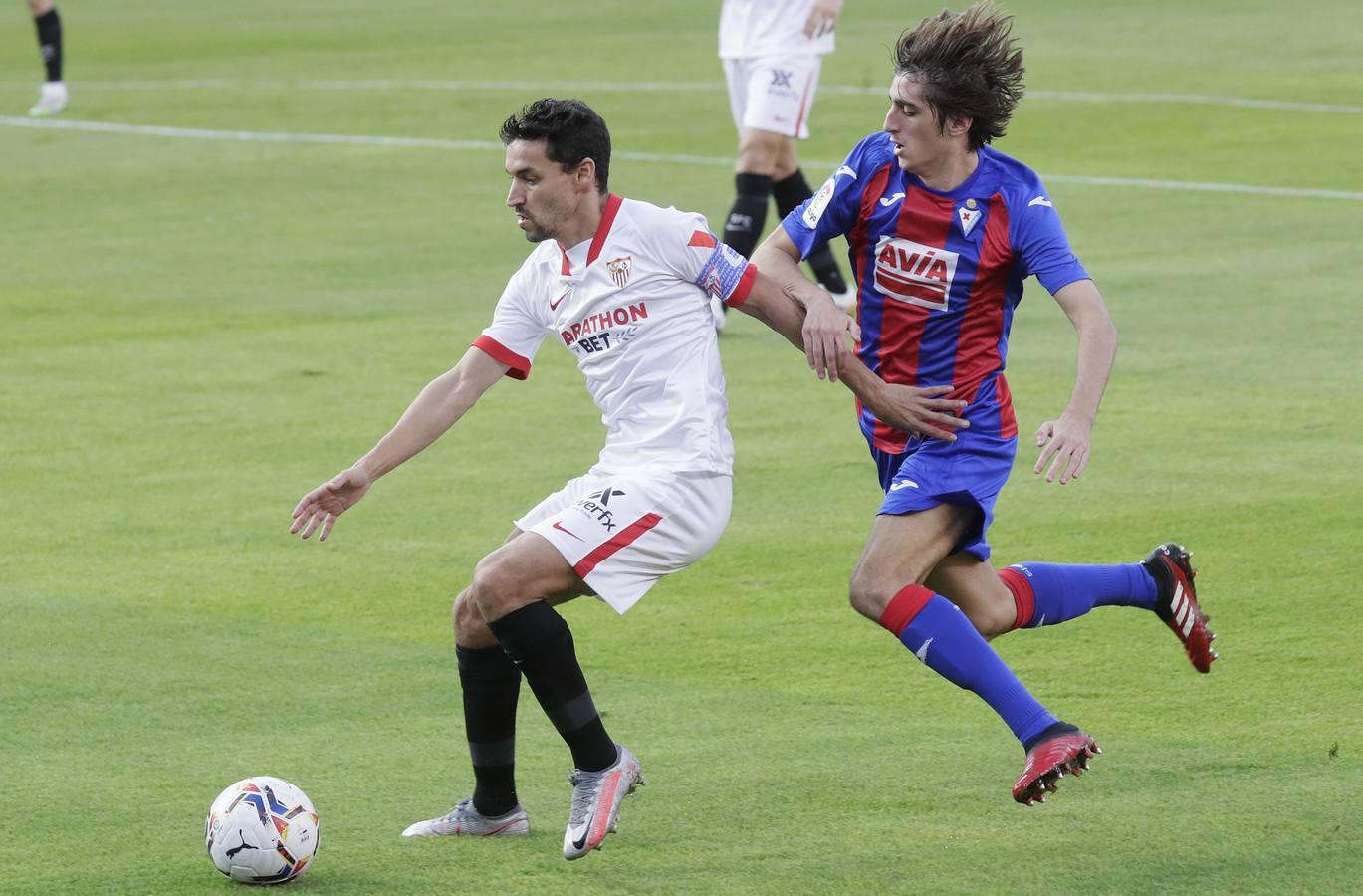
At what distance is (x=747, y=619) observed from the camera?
23.4 feet

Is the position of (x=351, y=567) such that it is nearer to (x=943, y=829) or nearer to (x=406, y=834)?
(x=406, y=834)

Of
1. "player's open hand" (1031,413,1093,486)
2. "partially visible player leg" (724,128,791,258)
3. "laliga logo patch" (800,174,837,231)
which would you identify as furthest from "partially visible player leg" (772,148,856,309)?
"player's open hand" (1031,413,1093,486)

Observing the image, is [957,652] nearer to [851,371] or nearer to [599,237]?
[851,371]

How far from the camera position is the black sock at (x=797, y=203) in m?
11.9

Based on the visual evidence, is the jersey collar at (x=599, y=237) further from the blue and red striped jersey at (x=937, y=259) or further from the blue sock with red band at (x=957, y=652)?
the blue sock with red band at (x=957, y=652)

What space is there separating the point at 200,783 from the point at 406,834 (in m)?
0.70

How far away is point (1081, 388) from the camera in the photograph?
5.26m

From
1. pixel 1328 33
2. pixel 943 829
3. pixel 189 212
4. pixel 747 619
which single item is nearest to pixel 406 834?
pixel 943 829

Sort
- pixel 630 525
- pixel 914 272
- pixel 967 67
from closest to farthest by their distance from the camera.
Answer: pixel 630 525
pixel 967 67
pixel 914 272

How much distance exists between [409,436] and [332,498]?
260 millimetres

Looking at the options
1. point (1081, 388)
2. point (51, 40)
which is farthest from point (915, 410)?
point (51, 40)

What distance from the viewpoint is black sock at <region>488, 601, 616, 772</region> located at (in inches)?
201

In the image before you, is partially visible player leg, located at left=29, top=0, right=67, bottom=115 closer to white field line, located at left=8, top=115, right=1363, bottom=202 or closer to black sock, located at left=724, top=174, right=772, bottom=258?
white field line, located at left=8, top=115, right=1363, bottom=202

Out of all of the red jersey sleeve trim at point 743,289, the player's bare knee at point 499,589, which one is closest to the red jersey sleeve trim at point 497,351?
the red jersey sleeve trim at point 743,289
